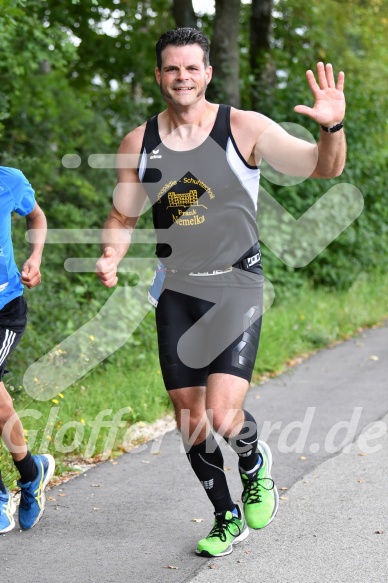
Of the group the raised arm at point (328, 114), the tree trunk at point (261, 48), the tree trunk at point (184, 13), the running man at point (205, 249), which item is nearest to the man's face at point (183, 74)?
the running man at point (205, 249)

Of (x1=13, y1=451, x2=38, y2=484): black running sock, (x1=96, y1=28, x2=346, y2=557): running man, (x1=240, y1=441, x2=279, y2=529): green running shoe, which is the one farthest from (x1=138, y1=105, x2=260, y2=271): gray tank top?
(x1=13, y1=451, x2=38, y2=484): black running sock

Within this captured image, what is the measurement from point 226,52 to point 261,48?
4.70ft

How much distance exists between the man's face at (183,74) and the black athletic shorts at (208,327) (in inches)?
33.6

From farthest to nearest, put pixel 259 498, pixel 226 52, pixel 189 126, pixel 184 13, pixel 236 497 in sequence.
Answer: pixel 184 13, pixel 226 52, pixel 236 497, pixel 259 498, pixel 189 126

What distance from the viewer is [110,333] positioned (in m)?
9.04

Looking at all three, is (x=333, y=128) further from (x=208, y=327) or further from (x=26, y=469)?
(x=26, y=469)

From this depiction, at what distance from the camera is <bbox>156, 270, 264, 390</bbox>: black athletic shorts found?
15.0ft

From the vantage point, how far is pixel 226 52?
1420 cm

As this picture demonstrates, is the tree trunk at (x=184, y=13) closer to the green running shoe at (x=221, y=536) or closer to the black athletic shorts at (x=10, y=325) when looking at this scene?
the black athletic shorts at (x=10, y=325)

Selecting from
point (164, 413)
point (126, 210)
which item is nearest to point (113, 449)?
point (164, 413)

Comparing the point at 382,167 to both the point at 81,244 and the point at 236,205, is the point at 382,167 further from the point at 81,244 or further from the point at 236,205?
the point at 236,205

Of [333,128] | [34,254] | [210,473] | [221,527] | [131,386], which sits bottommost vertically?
[131,386]

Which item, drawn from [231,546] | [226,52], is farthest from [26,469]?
[226,52]

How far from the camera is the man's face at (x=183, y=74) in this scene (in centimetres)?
451
